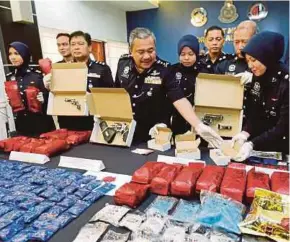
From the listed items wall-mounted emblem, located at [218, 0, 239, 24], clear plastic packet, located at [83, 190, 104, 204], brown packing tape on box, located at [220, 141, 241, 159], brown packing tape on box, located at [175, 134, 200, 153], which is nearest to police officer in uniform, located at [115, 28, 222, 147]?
brown packing tape on box, located at [175, 134, 200, 153]

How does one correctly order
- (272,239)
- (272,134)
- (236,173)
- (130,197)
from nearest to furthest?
1. (272,239)
2. (130,197)
3. (236,173)
4. (272,134)

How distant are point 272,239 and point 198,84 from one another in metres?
1.01

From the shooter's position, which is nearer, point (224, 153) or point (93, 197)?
point (93, 197)

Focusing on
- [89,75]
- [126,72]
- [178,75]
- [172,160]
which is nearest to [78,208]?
[172,160]

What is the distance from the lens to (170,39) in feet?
19.7

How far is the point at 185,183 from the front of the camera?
945 millimetres

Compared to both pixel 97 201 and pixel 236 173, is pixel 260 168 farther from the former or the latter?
pixel 97 201

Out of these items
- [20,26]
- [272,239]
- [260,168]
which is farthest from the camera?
[20,26]

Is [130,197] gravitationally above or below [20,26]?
below

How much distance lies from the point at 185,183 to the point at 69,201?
40cm

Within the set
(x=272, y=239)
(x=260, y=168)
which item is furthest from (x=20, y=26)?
(x=272, y=239)

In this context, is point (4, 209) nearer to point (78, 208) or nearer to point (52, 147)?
point (78, 208)

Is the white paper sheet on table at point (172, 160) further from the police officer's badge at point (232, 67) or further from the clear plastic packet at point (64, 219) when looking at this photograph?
the police officer's badge at point (232, 67)

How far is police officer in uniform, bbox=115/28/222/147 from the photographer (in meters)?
1.54
